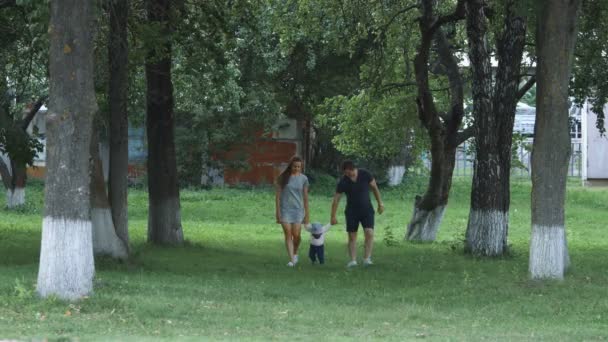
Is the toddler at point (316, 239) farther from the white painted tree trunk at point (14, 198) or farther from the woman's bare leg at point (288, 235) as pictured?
the white painted tree trunk at point (14, 198)

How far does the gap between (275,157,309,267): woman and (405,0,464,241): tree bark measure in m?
3.93

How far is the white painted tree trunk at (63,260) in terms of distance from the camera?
10977 mm

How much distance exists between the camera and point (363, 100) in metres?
21.5

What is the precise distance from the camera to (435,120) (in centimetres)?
1919

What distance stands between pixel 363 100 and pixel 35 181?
18.9m

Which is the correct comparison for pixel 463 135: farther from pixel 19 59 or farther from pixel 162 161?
pixel 19 59

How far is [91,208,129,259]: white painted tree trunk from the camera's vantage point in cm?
1473

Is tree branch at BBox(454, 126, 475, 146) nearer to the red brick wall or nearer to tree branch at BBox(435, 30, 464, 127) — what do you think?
tree branch at BBox(435, 30, 464, 127)

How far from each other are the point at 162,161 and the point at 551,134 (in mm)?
7890

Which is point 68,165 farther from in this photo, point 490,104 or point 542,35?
point 490,104

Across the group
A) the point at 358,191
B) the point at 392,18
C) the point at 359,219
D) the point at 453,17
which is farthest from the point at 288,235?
the point at 392,18

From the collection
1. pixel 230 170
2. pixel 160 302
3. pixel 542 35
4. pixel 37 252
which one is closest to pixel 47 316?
pixel 160 302

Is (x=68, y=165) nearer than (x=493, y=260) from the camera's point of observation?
Yes

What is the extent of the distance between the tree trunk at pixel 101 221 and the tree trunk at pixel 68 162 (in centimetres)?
332
